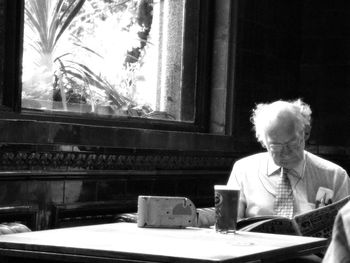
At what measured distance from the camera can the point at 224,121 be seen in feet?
21.2

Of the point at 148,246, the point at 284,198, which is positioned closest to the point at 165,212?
the point at 148,246

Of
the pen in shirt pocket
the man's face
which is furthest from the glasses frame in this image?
the pen in shirt pocket

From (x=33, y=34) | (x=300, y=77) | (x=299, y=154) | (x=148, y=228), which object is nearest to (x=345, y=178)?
(x=299, y=154)

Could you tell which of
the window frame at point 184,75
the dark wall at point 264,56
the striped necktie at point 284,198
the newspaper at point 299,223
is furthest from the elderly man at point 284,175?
the dark wall at point 264,56

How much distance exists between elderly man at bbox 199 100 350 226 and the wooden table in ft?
4.01

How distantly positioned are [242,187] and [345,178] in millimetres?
591

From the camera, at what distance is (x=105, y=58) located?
563cm

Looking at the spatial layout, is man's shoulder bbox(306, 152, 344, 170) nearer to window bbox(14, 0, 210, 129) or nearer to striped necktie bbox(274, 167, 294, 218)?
striped necktie bbox(274, 167, 294, 218)

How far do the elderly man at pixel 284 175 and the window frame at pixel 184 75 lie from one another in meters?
1.01

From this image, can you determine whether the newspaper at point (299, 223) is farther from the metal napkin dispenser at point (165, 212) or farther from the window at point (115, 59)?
the window at point (115, 59)

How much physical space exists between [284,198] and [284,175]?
143 mm

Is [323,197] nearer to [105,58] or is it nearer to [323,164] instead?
[323,164]

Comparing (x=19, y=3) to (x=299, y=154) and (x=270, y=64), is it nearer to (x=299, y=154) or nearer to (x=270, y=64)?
(x=299, y=154)

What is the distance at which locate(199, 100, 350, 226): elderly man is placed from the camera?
484cm
